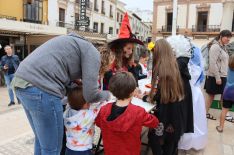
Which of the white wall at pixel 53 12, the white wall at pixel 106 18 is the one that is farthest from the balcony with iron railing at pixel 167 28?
the white wall at pixel 53 12

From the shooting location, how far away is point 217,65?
4148 millimetres

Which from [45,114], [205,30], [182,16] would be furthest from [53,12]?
[45,114]

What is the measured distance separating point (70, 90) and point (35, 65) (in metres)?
0.43

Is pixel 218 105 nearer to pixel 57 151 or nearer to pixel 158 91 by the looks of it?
pixel 158 91

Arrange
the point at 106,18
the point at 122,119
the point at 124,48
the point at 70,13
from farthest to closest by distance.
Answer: the point at 106,18 < the point at 70,13 < the point at 124,48 < the point at 122,119

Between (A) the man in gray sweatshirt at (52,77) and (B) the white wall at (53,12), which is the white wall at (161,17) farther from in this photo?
(A) the man in gray sweatshirt at (52,77)

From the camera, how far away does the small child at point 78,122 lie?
6.48 feet

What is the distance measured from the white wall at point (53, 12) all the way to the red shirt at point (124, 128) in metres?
17.3

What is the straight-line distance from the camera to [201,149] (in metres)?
3.12

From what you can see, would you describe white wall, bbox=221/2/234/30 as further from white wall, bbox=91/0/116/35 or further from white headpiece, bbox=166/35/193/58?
white headpiece, bbox=166/35/193/58

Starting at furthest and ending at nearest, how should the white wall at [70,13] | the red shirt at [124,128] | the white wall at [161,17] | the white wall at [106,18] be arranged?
the white wall at [161,17] < the white wall at [106,18] < the white wall at [70,13] < the red shirt at [124,128]

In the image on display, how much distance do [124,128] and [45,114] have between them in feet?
2.03

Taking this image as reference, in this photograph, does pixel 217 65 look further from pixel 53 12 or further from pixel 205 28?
pixel 205 28

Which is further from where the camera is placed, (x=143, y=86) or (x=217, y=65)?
(x=217, y=65)
